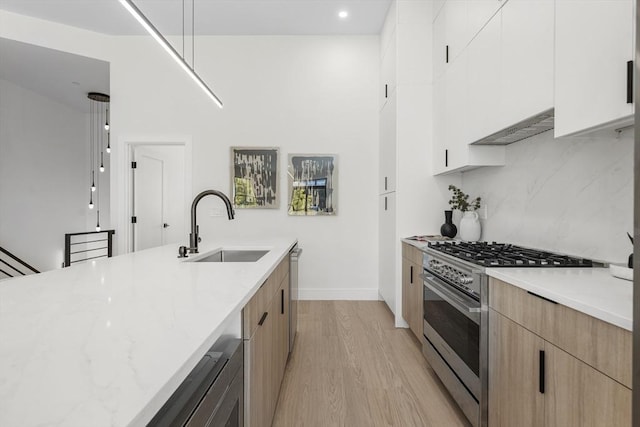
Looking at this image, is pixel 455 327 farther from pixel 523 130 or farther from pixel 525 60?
pixel 525 60

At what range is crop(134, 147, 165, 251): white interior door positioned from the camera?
439cm

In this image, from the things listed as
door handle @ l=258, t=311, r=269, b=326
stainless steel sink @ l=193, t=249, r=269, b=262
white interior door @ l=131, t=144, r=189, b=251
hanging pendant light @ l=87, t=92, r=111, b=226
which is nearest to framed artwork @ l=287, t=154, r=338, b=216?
white interior door @ l=131, t=144, r=189, b=251

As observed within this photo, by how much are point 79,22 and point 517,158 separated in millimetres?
4849

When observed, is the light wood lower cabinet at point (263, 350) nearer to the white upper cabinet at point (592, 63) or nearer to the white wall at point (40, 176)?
the white upper cabinet at point (592, 63)

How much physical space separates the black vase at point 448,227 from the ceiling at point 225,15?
2367 mm

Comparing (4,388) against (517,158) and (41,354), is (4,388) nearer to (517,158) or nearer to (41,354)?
(41,354)

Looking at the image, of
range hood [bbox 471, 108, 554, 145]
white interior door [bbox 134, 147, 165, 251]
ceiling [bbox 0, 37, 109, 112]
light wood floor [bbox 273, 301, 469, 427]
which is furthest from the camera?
white interior door [bbox 134, 147, 165, 251]

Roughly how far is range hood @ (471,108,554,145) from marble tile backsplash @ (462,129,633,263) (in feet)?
0.21

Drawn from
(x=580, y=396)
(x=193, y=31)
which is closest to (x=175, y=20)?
(x=193, y=31)

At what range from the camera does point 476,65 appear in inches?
89.6

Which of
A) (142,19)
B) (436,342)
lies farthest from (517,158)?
(142,19)

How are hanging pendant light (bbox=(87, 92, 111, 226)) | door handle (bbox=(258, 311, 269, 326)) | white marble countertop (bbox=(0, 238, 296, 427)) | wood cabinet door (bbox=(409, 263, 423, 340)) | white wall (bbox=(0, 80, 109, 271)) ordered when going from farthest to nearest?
hanging pendant light (bbox=(87, 92, 111, 226)), white wall (bbox=(0, 80, 109, 271)), wood cabinet door (bbox=(409, 263, 423, 340)), door handle (bbox=(258, 311, 269, 326)), white marble countertop (bbox=(0, 238, 296, 427))

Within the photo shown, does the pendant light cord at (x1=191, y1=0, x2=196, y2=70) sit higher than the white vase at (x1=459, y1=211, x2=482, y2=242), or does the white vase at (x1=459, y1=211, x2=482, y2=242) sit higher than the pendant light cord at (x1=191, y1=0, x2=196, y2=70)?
the pendant light cord at (x1=191, y1=0, x2=196, y2=70)

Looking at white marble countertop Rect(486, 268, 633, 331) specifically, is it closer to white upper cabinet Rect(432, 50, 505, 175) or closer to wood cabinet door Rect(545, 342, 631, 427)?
wood cabinet door Rect(545, 342, 631, 427)
